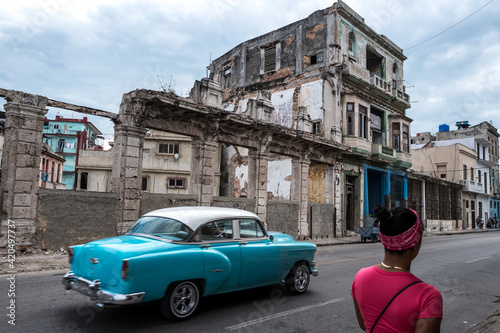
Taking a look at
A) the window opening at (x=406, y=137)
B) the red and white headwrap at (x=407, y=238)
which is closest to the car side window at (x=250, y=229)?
the red and white headwrap at (x=407, y=238)

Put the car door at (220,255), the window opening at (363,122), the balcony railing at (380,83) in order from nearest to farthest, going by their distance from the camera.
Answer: the car door at (220,255) → the window opening at (363,122) → the balcony railing at (380,83)

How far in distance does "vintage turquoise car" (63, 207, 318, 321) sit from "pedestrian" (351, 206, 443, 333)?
3.16m

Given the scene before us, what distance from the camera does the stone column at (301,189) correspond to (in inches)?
742

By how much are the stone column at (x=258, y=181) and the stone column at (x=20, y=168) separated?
8969 millimetres

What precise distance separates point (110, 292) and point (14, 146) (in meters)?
7.85

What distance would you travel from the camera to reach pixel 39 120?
1058 cm

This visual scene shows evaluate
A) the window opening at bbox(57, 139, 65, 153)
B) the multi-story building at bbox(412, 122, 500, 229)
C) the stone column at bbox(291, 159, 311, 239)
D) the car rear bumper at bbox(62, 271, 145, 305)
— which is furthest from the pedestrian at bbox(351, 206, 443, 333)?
the window opening at bbox(57, 139, 65, 153)

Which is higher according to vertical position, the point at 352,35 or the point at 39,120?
the point at 352,35

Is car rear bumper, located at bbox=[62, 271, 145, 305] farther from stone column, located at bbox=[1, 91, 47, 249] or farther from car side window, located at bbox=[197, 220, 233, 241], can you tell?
stone column, located at bbox=[1, 91, 47, 249]

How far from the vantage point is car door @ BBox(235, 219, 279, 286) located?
5809 millimetres

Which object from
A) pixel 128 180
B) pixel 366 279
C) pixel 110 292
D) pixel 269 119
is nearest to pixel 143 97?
pixel 128 180

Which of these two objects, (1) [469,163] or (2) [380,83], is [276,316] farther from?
(1) [469,163]

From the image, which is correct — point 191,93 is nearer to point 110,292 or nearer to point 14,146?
point 14,146

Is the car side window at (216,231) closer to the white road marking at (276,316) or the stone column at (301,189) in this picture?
the white road marking at (276,316)
